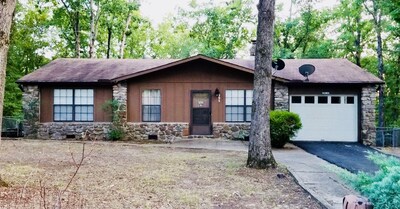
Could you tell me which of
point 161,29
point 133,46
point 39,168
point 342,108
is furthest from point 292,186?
point 161,29

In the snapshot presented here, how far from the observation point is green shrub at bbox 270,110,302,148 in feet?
37.6

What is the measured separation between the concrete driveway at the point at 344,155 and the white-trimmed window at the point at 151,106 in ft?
19.6

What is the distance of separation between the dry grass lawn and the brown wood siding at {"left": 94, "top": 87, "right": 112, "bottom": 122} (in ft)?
16.6

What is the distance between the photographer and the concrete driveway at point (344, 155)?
8.35m

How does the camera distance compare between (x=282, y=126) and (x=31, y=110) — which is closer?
(x=282, y=126)

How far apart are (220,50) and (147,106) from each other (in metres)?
12.1

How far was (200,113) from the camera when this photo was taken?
14680 millimetres

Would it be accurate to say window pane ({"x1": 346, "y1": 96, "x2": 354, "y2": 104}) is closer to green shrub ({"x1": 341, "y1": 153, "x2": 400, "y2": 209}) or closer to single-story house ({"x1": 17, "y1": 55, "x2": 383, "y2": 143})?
single-story house ({"x1": 17, "y1": 55, "x2": 383, "y2": 143})

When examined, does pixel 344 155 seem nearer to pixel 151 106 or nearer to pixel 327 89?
pixel 327 89

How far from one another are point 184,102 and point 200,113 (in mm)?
801

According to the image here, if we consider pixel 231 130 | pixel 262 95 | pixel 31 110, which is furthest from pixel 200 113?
pixel 262 95

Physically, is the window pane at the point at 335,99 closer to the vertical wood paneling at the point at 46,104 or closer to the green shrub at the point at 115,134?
the green shrub at the point at 115,134

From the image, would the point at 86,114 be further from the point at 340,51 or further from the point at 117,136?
the point at 340,51

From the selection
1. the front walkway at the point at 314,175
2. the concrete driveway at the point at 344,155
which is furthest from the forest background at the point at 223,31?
the front walkway at the point at 314,175
